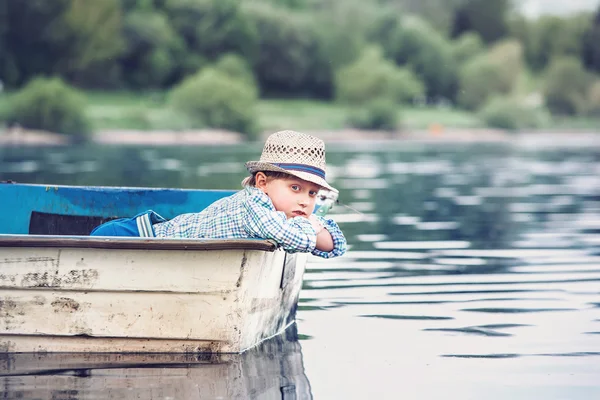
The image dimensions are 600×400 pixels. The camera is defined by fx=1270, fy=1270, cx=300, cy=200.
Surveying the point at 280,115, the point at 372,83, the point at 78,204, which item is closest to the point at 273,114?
the point at 280,115

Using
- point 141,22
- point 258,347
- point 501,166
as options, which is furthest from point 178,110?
point 258,347

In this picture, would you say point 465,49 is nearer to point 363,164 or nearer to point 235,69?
point 235,69

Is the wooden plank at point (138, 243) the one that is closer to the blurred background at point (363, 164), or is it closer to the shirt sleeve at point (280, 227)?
the shirt sleeve at point (280, 227)

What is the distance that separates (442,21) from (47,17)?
224ft

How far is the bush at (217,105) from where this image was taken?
73250 mm

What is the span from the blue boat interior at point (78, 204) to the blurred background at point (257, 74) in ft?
180

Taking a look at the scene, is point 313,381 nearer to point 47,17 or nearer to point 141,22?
point 47,17

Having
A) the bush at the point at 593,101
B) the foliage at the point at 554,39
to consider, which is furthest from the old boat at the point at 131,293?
the foliage at the point at 554,39

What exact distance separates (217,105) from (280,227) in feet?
221

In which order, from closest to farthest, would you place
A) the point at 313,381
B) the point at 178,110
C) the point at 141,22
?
the point at 313,381 → the point at 178,110 → the point at 141,22

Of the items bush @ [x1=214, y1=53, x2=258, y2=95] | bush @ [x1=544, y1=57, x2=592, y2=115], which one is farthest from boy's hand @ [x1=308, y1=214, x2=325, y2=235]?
bush @ [x1=544, y1=57, x2=592, y2=115]

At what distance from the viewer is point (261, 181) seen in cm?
768

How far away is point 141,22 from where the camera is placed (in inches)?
3890

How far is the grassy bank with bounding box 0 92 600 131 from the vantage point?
70438 millimetres
